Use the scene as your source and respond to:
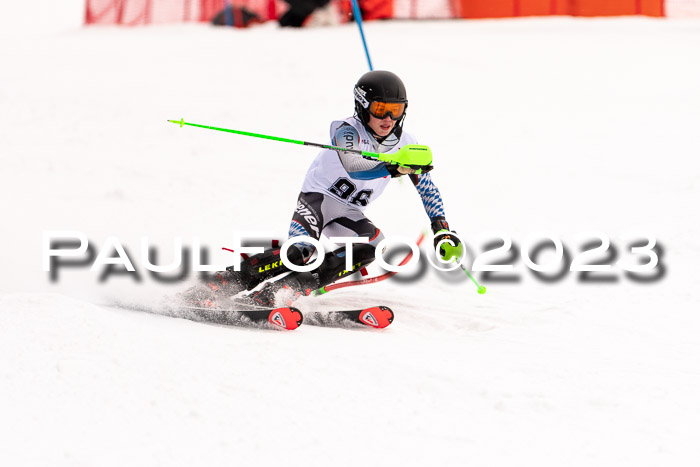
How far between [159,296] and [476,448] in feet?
9.57

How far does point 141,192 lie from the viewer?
30.8 feet

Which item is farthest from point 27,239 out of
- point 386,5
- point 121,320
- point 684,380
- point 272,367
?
point 386,5

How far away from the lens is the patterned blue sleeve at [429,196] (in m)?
5.17

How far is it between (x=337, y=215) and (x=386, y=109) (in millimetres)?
877

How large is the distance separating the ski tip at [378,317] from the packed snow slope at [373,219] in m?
0.14

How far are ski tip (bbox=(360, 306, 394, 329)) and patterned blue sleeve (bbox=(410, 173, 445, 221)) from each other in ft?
2.29

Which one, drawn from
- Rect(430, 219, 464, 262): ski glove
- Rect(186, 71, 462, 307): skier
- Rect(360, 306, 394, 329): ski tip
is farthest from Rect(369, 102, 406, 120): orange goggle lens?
Rect(360, 306, 394, 329): ski tip

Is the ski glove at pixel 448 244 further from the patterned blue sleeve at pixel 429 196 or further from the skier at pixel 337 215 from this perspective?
the patterned blue sleeve at pixel 429 196

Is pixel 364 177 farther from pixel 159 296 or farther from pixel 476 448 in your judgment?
pixel 476 448

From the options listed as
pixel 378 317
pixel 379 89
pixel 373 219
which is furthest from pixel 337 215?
pixel 373 219

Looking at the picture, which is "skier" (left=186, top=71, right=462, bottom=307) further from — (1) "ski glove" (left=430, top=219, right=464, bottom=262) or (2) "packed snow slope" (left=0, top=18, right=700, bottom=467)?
(2) "packed snow slope" (left=0, top=18, right=700, bottom=467)

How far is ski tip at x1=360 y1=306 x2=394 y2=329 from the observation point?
4.94m

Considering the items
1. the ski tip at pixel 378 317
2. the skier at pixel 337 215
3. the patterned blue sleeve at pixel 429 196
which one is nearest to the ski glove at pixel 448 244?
the skier at pixel 337 215

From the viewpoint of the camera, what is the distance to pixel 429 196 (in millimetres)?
5195
